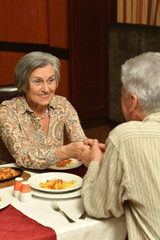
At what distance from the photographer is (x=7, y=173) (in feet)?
7.38

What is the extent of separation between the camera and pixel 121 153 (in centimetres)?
164

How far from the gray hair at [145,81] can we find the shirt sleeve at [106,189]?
0.72ft

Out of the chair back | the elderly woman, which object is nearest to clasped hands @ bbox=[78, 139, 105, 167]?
the elderly woman

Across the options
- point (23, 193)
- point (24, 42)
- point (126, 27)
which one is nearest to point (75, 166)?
point (23, 193)

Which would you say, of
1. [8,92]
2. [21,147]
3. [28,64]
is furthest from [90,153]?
[8,92]

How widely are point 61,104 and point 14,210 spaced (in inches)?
48.3

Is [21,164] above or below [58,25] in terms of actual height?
below

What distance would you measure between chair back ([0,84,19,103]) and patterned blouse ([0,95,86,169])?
0.61 ft

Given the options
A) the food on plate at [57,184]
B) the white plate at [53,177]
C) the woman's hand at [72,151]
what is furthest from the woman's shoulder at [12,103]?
the food on plate at [57,184]

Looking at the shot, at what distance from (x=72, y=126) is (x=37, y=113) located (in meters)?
0.25

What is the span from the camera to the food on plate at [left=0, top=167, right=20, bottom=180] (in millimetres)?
2219

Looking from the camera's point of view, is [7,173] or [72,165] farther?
[72,165]

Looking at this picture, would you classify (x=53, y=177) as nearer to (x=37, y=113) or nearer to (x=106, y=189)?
(x=106, y=189)

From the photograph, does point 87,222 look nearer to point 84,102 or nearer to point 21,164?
point 21,164
